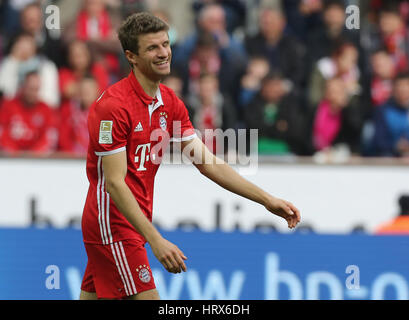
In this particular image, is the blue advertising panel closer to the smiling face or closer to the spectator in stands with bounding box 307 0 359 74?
the smiling face

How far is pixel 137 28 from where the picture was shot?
462 centimetres

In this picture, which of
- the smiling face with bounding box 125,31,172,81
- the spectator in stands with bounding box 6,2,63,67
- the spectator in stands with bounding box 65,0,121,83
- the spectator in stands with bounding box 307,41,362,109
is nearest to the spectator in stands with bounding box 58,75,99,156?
the spectator in stands with bounding box 65,0,121,83

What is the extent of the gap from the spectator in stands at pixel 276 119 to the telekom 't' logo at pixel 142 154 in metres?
3.91

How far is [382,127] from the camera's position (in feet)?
Result: 28.9

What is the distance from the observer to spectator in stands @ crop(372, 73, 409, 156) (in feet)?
28.6

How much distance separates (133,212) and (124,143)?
0.41 m

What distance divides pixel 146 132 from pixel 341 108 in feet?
14.8

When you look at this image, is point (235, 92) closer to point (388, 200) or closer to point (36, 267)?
point (388, 200)

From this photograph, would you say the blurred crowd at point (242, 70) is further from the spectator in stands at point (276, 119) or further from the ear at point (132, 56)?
the ear at point (132, 56)

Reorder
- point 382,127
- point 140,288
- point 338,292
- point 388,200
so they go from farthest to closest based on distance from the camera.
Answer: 1. point 382,127
2. point 388,200
3. point 338,292
4. point 140,288

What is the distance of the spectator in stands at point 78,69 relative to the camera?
29.9 ft

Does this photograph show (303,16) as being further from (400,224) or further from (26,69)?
(400,224)

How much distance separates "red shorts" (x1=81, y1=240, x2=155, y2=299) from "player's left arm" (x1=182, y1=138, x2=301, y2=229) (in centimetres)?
60

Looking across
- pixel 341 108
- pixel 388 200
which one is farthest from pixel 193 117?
pixel 388 200
